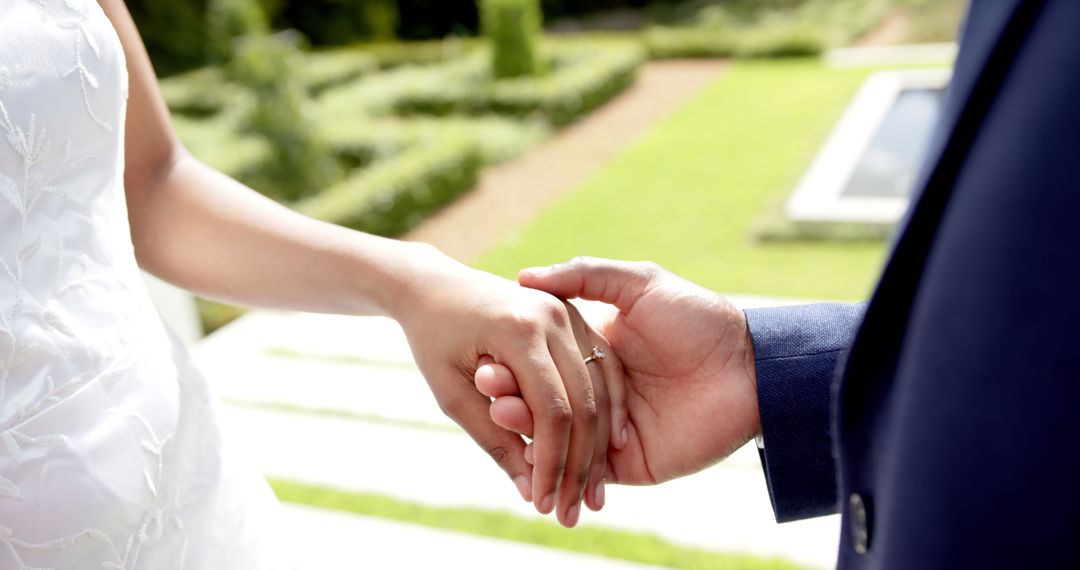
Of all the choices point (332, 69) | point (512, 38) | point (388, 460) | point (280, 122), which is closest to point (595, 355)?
point (388, 460)

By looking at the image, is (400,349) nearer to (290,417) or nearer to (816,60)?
(290,417)

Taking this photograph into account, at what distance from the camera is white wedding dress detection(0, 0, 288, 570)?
111 centimetres

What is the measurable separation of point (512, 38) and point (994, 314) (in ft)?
37.9

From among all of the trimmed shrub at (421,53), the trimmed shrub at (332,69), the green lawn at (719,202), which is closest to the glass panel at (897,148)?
the green lawn at (719,202)

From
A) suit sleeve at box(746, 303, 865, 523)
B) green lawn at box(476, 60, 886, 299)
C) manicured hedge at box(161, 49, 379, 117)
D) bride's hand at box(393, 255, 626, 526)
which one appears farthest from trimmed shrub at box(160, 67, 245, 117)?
suit sleeve at box(746, 303, 865, 523)

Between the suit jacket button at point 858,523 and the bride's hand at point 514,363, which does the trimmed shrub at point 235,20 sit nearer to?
the bride's hand at point 514,363

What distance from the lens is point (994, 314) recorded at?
701 millimetres

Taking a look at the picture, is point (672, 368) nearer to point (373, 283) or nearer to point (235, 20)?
point (373, 283)

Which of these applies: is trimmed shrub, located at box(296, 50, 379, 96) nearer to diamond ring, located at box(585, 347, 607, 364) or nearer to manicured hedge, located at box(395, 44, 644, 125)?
manicured hedge, located at box(395, 44, 644, 125)

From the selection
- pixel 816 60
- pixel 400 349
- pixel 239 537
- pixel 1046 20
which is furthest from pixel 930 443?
pixel 816 60

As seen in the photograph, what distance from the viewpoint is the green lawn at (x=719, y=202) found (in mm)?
6441

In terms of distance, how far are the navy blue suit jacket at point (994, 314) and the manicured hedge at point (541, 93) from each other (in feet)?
33.7

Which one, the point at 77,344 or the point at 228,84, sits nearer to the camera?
the point at 77,344

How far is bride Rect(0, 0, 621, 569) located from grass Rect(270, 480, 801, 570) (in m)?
1.71
